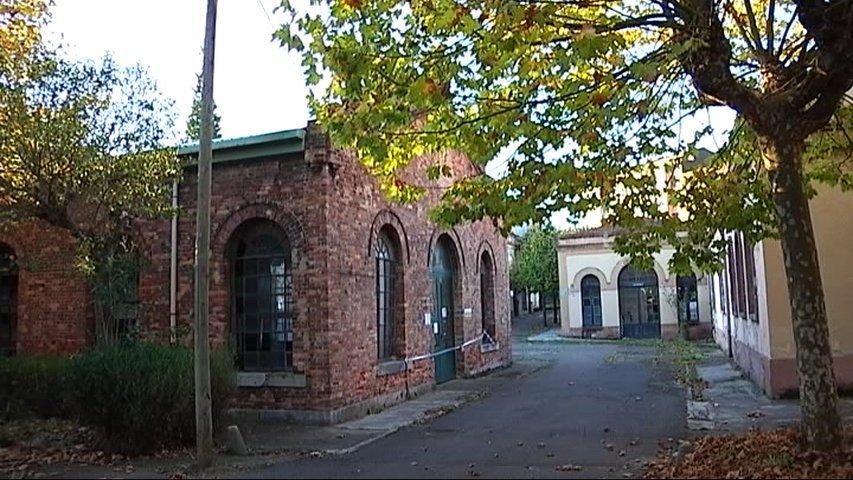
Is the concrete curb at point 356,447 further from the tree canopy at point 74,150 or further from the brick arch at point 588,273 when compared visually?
the brick arch at point 588,273

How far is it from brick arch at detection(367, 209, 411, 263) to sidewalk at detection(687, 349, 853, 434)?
653cm

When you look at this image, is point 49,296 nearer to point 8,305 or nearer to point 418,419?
point 8,305

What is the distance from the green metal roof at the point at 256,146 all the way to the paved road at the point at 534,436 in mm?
5347

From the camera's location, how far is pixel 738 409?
46.9 feet

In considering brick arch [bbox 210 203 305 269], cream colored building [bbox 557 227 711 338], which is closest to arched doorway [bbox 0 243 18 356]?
brick arch [bbox 210 203 305 269]

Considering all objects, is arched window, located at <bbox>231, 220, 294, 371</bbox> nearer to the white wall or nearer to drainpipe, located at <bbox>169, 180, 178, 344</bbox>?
drainpipe, located at <bbox>169, 180, 178, 344</bbox>

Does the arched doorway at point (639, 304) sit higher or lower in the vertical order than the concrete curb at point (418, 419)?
higher

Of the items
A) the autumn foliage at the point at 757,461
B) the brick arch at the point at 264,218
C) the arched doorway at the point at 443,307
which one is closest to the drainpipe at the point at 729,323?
the arched doorway at the point at 443,307

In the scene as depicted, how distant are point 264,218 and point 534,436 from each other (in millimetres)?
6210

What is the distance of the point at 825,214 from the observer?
15586 mm

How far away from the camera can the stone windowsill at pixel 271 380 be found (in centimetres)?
1416

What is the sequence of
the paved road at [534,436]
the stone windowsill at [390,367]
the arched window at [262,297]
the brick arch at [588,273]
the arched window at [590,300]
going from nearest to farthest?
the paved road at [534,436], the arched window at [262,297], the stone windowsill at [390,367], the brick arch at [588,273], the arched window at [590,300]

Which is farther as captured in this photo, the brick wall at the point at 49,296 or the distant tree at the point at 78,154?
the brick wall at the point at 49,296

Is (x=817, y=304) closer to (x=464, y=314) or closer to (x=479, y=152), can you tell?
(x=479, y=152)
